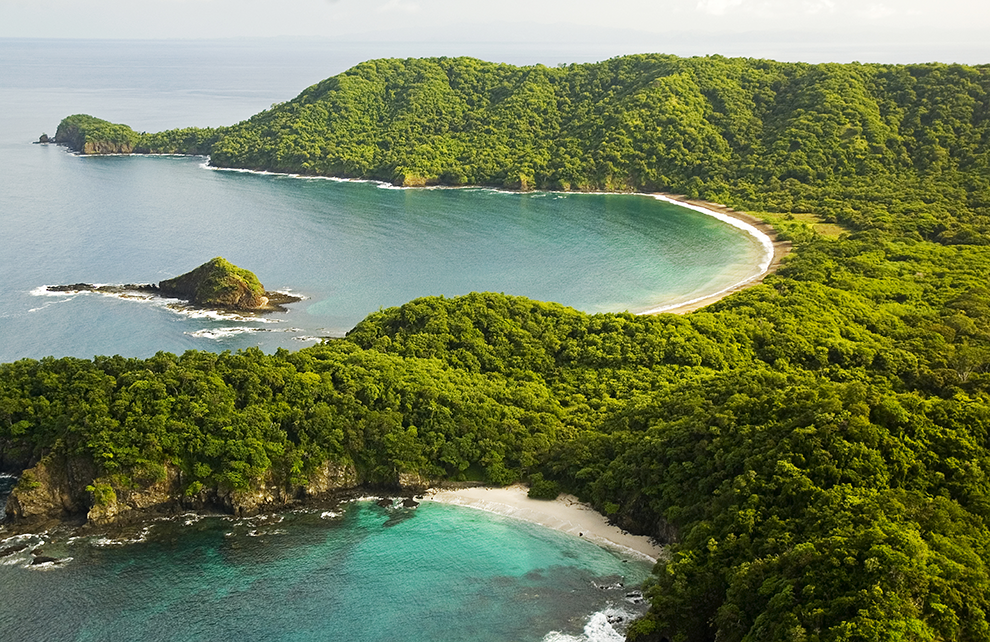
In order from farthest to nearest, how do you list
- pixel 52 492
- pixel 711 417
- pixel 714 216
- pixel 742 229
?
pixel 714 216 → pixel 742 229 → pixel 52 492 → pixel 711 417

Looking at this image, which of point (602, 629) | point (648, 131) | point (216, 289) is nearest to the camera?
point (602, 629)

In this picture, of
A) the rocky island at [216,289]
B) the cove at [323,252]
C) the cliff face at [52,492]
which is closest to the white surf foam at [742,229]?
the cove at [323,252]

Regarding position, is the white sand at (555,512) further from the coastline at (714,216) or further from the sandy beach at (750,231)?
the sandy beach at (750,231)

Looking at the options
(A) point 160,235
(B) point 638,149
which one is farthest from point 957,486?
(B) point 638,149

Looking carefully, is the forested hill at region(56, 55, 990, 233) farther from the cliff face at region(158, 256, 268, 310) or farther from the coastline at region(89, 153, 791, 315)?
the cliff face at region(158, 256, 268, 310)

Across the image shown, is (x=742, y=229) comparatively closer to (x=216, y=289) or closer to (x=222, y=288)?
(x=222, y=288)

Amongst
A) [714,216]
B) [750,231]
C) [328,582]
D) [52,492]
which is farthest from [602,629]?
[714,216]

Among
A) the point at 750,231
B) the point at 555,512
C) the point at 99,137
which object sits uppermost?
the point at 99,137
